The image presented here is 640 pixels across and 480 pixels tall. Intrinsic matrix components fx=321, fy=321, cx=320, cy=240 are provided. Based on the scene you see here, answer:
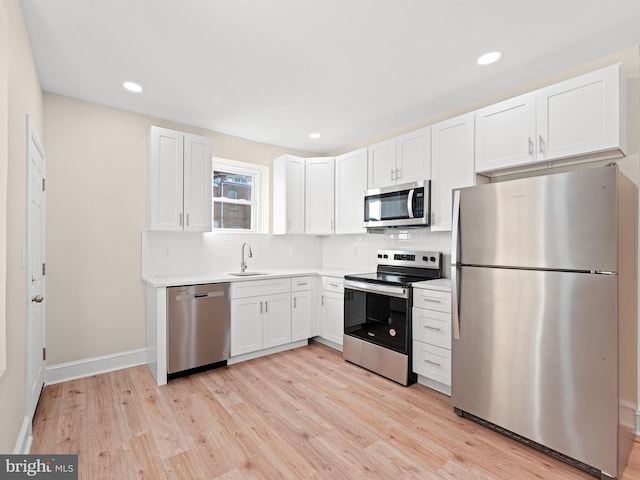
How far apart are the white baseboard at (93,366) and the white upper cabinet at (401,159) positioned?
10.2 feet

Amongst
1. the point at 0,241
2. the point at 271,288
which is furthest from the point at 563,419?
Result: the point at 0,241

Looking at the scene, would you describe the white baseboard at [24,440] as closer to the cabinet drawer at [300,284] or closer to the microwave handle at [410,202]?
the cabinet drawer at [300,284]

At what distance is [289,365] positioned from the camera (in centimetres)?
340

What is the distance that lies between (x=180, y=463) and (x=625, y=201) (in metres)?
3.12

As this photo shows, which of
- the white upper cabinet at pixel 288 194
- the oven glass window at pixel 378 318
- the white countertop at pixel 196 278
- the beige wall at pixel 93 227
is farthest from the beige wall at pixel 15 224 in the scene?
the oven glass window at pixel 378 318

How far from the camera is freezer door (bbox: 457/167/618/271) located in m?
1.78

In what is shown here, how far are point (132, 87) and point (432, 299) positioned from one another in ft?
10.5

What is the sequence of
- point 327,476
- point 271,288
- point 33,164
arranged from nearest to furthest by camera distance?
point 327,476
point 33,164
point 271,288

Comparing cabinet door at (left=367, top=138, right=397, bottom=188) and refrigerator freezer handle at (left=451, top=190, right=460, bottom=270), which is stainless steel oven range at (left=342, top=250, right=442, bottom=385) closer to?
refrigerator freezer handle at (left=451, top=190, right=460, bottom=270)

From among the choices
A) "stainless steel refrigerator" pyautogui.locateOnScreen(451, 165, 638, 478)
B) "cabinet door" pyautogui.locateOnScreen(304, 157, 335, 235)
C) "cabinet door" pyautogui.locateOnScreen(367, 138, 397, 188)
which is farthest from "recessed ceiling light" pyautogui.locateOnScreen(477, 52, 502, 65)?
"cabinet door" pyautogui.locateOnScreen(304, 157, 335, 235)

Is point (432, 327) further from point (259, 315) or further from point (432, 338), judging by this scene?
point (259, 315)

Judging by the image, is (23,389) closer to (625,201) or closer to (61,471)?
(61,471)

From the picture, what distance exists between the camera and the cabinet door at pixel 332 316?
3.73 metres

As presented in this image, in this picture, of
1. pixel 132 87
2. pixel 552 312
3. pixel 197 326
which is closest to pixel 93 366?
pixel 197 326
